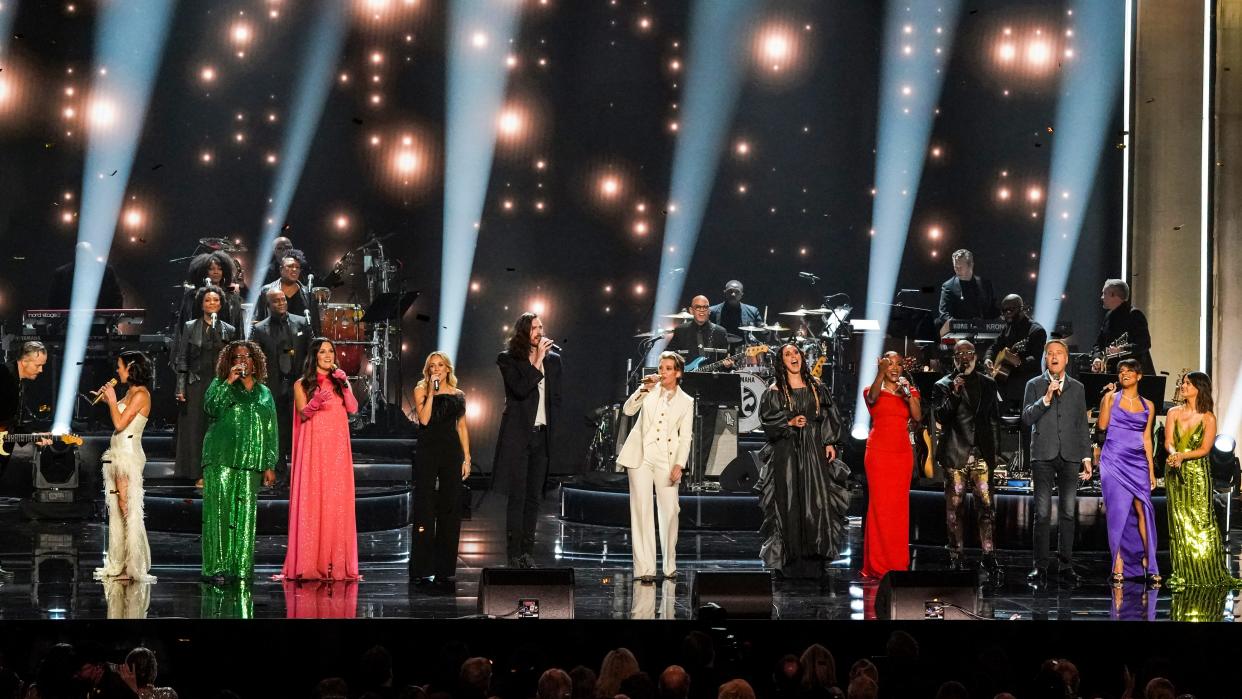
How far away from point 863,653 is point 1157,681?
5.83 feet

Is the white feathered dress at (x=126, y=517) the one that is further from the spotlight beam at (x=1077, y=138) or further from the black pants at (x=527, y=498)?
the spotlight beam at (x=1077, y=138)

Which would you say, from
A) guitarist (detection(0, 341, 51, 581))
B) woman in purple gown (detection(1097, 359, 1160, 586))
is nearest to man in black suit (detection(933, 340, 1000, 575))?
woman in purple gown (detection(1097, 359, 1160, 586))

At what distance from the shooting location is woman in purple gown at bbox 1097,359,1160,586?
780 cm

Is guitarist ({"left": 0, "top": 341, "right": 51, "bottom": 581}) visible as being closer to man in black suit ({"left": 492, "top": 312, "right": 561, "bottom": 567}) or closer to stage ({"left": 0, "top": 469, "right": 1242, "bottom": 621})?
stage ({"left": 0, "top": 469, "right": 1242, "bottom": 621})

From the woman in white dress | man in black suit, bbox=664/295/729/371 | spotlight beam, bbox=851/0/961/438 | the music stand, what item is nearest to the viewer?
the woman in white dress

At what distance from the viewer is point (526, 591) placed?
6.02m

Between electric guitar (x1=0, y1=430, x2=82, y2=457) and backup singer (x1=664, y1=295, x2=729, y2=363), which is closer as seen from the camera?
electric guitar (x1=0, y1=430, x2=82, y2=457)

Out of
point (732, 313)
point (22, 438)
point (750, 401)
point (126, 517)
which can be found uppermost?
point (732, 313)

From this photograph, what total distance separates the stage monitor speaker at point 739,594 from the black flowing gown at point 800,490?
178cm

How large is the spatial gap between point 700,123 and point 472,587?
685 centimetres

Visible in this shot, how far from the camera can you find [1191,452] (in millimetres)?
7672

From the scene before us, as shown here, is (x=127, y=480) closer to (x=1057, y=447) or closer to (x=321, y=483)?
(x=321, y=483)

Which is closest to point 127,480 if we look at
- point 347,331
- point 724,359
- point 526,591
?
point 526,591

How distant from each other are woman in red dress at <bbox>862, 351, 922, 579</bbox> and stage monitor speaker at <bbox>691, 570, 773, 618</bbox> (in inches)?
82.4
